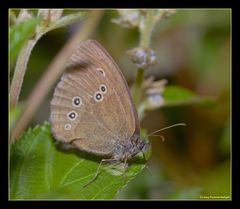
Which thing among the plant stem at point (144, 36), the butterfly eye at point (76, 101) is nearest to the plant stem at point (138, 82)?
the plant stem at point (144, 36)

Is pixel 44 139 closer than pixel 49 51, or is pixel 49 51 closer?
pixel 44 139

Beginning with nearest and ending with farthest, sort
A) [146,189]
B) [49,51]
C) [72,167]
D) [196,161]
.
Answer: [72,167] < [146,189] < [196,161] < [49,51]

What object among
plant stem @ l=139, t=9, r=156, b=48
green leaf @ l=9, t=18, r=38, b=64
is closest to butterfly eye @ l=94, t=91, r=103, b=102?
plant stem @ l=139, t=9, r=156, b=48

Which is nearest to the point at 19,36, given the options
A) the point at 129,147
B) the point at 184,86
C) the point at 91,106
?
the point at 91,106

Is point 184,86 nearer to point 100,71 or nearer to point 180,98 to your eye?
point 180,98

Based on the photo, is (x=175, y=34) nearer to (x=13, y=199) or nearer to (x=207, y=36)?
(x=207, y=36)

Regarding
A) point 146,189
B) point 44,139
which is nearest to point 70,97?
point 44,139
